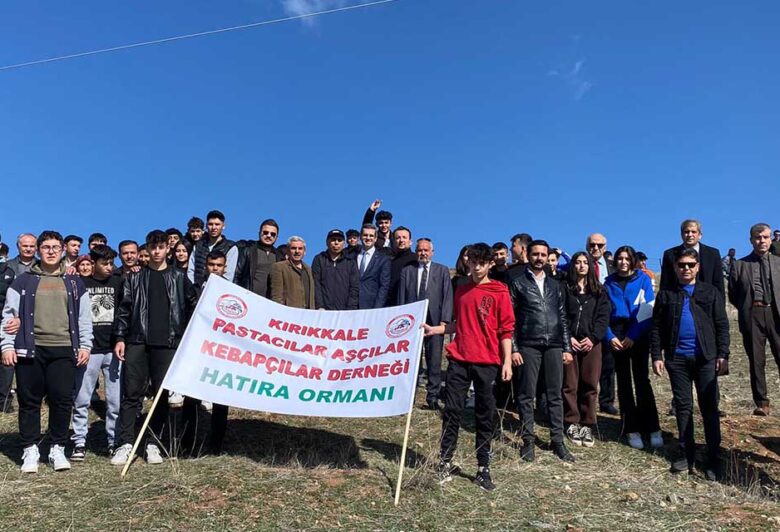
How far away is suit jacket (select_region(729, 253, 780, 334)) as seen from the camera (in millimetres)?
8203

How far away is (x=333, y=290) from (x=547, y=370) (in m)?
3.25

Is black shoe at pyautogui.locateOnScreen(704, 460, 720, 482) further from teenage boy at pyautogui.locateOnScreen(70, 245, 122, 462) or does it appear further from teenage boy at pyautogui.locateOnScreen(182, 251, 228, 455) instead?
teenage boy at pyautogui.locateOnScreen(70, 245, 122, 462)

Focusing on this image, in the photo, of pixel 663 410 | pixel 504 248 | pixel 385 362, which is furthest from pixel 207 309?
pixel 663 410

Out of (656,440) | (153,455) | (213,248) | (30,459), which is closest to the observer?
(30,459)

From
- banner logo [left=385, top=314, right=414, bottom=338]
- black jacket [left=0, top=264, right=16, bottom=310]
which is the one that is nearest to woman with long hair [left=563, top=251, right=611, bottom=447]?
banner logo [left=385, top=314, right=414, bottom=338]

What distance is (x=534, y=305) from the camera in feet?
23.8

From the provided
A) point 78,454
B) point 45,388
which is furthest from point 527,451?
point 45,388

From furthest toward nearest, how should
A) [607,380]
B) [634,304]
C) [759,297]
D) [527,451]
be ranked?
[607,380], [759,297], [634,304], [527,451]

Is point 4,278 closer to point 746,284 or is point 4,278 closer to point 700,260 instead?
point 700,260

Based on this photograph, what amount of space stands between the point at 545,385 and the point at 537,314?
2.96 feet

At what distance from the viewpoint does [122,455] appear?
654cm

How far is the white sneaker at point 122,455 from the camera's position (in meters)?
6.50

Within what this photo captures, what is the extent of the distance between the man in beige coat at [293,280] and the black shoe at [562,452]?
3.64 meters

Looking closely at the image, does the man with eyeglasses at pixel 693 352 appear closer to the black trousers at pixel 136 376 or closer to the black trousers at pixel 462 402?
the black trousers at pixel 462 402
